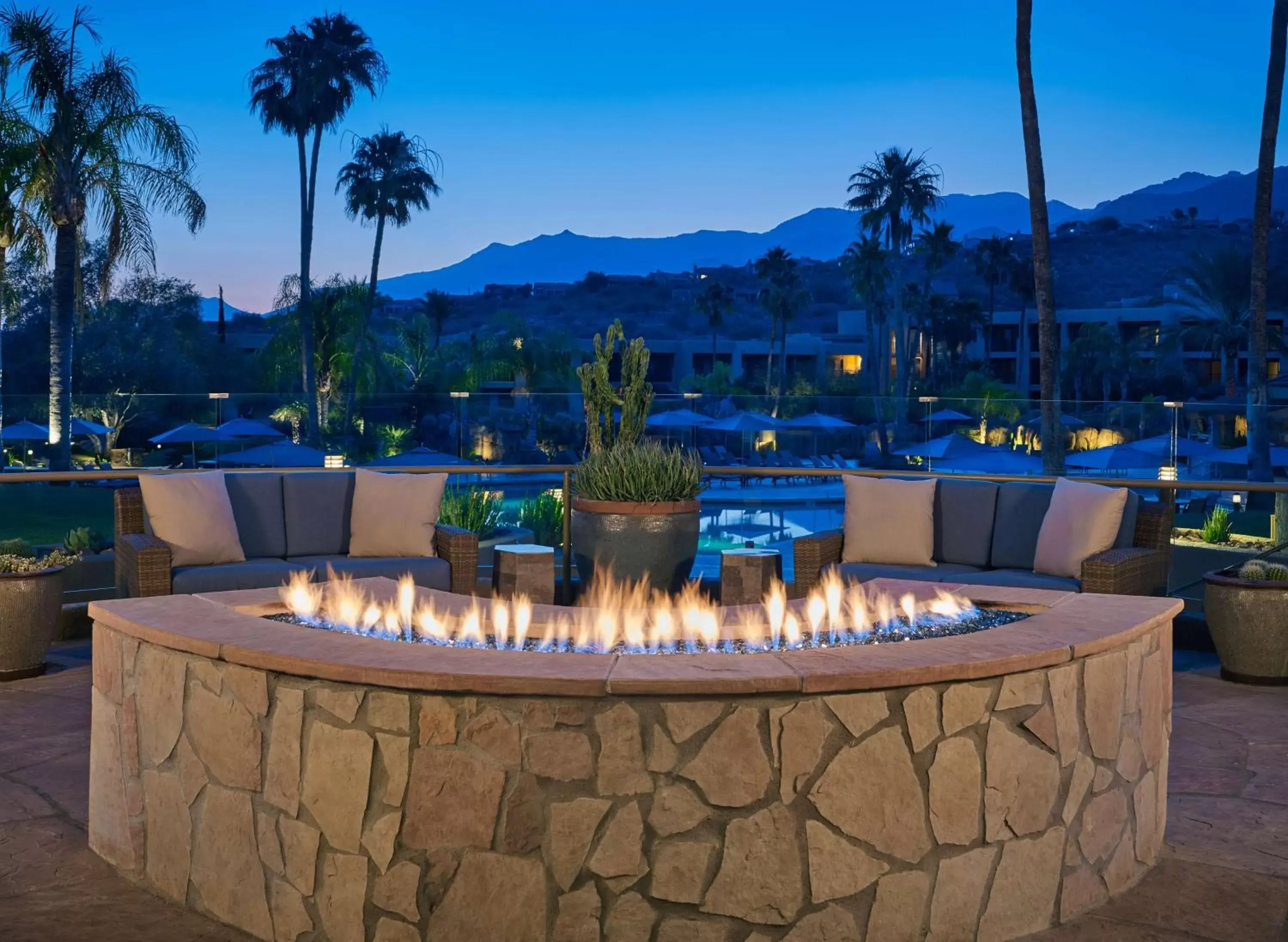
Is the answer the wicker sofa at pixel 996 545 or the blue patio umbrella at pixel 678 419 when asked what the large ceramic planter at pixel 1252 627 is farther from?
the blue patio umbrella at pixel 678 419

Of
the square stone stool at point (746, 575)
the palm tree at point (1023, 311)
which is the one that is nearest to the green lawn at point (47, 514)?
the square stone stool at point (746, 575)

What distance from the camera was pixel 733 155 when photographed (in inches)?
2178

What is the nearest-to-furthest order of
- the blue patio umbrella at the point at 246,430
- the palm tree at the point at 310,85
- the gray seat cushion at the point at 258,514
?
the gray seat cushion at the point at 258,514 < the blue patio umbrella at the point at 246,430 < the palm tree at the point at 310,85

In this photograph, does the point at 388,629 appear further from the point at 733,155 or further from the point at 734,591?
the point at 733,155

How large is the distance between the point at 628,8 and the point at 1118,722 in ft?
96.0

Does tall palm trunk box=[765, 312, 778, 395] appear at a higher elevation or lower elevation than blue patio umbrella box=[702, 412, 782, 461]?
higher

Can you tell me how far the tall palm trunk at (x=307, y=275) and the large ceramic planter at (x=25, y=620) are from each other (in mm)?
21982

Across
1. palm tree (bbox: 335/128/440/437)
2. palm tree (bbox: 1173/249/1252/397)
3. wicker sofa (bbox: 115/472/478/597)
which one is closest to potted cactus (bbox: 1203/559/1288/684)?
wicker sofa (bbox: 115/472/478/597)

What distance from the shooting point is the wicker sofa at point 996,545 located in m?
5.72

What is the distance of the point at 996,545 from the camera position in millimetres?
6172

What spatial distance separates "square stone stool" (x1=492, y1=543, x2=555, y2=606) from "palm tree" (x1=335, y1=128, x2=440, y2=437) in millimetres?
26173

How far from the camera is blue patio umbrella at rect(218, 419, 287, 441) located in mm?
9531

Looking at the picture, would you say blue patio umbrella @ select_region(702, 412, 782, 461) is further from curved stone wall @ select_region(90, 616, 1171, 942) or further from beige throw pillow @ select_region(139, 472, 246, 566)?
curved stone wall @ select_region(90, 616, 1171, 942)

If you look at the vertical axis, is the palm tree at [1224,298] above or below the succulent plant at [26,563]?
above
